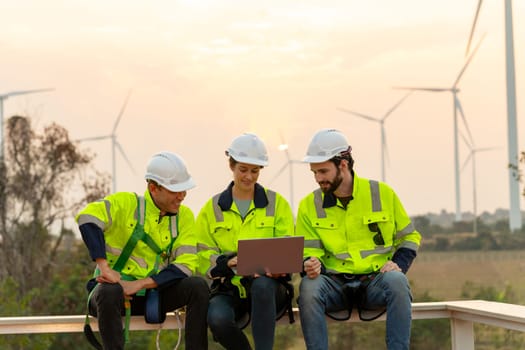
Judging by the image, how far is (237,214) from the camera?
17.6 feet

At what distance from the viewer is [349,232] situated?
5383mm

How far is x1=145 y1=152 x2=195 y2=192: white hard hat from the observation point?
5.16 metres

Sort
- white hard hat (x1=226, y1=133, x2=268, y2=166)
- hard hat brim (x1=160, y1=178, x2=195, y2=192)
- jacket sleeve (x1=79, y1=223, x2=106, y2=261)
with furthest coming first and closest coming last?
white hard hat (x1=226, y1=133, x2=268, y2=166) → hard hat brim (x1=160, y1=178, x2=195, y2=192) → jacket sleeve (x1=79, y1=223, x2=106, y2=261)

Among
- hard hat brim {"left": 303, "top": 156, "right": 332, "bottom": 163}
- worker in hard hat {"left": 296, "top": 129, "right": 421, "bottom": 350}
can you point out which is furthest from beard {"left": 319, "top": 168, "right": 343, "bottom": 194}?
hard hat brim {"left": 303, "top": 156, "right": 332, "bottom": 163}

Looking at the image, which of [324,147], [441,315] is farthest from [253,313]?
[441,315]

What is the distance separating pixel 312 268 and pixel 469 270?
116 ft

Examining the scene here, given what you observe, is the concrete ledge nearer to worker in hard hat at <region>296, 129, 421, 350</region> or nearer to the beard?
worker in hard hat at <region>296, 129, 421, 350</region>

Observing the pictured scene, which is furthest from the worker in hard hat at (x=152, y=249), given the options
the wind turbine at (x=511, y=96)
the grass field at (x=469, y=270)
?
the grass field at (x=469, y=270)

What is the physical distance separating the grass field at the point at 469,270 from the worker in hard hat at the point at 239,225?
1143 inches

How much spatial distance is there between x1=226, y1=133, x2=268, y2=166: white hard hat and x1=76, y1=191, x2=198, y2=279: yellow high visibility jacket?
45cm

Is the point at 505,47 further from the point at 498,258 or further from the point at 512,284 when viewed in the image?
the point at 498,258

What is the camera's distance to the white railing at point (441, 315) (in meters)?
5.38

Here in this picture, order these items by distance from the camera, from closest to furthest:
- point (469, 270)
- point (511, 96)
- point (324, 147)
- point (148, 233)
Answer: point (148, 233)
point (324, 147)
point (511, 96)
point (469, 270)

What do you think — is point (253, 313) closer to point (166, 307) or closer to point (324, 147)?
point (166, 307)
